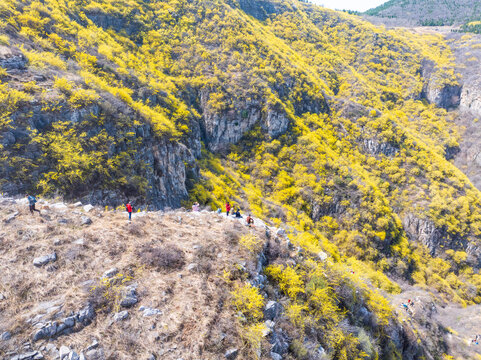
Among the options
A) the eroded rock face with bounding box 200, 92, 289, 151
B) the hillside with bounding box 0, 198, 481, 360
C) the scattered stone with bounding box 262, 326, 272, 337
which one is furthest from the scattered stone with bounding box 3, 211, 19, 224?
the eroded rock face with bounding box 200, 92, 289, 151

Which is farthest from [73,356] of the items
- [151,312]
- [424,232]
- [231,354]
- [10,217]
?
[424,232]

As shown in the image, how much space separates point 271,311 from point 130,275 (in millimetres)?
4766

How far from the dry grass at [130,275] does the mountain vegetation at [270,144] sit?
916 millimetres

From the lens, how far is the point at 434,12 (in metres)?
133

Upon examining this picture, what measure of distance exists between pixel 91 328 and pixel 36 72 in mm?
18261

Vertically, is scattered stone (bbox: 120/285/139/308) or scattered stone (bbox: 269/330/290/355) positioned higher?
scattered stone (bbox: 120/285/139/308)

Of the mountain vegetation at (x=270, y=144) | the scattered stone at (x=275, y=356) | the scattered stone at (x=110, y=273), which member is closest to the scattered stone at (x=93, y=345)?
the scattered stone at (x=110, y=273)

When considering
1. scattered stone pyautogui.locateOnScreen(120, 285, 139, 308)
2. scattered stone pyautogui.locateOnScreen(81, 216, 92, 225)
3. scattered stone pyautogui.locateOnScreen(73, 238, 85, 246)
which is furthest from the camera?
scattered stone pyautogui.locateOnScreen(81, 216, 92, 225)

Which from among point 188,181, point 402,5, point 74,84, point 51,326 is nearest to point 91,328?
point 51,326

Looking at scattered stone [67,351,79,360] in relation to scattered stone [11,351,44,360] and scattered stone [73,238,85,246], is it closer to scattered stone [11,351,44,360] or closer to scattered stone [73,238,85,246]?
scattered stone [11,351,44,360]

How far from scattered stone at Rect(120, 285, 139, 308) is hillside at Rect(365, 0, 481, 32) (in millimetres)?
171397

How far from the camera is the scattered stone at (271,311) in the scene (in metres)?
7.64

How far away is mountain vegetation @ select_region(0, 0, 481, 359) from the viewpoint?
1216 centimetres

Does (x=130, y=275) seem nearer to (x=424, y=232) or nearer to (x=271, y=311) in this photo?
(x=271, y=311)
